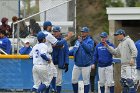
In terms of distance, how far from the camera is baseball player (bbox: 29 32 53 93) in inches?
729

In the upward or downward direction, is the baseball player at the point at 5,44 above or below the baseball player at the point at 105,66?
above

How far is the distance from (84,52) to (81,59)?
23 centimetres

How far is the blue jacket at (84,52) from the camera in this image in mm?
19375

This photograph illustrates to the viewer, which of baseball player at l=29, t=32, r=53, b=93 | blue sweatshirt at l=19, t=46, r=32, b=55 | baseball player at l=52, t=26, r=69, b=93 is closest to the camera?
baseball player at l=29, t=32, r=53, b=93

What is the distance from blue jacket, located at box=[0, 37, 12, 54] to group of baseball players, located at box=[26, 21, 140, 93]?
2.69 meters

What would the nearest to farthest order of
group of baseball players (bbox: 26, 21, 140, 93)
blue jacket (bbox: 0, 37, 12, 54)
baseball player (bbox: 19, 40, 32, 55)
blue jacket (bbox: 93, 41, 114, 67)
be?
group of baseball players (bbox: 26, 21, 140, 93)
blue jacket (bbox: 93, 41, 114, 67)
baseball player (bbox: 19, 40, 32, 55)
blue jacket (bbox: 0, 37, 12, 54)

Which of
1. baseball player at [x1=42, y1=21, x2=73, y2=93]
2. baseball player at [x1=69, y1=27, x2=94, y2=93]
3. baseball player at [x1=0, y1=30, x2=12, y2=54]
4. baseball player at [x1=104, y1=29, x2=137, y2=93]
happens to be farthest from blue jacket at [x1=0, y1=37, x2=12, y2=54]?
baseball player at [x1=104, y1=29, x2=137, y2=93]

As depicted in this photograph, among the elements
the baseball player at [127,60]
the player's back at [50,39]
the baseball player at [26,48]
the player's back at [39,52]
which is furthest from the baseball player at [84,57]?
the baseball player at [26,48]

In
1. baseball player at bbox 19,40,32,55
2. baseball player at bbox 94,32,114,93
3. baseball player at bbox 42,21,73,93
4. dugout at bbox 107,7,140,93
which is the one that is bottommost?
baseball player at bbox 94,32,114,93

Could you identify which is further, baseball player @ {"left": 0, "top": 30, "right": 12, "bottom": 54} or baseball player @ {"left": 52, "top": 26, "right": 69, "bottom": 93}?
baseball player @ {"left": 0, "top": 30, "right": 12, "bottom": 54}

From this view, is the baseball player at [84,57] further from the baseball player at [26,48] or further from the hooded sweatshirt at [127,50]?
the baseball player at [26,48]

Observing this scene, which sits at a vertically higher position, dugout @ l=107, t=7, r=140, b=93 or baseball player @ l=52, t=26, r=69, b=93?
dugout @ l=107, t=7, r=140, b=93

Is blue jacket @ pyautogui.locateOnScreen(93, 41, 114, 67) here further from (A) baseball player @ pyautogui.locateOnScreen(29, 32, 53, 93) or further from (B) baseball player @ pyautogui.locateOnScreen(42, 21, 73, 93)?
(A) baseball player @ pyautogui.locateOnScreen(29, 32, 53, 93)

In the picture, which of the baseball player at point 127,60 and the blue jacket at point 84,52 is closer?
the baseball player at point 127,60
